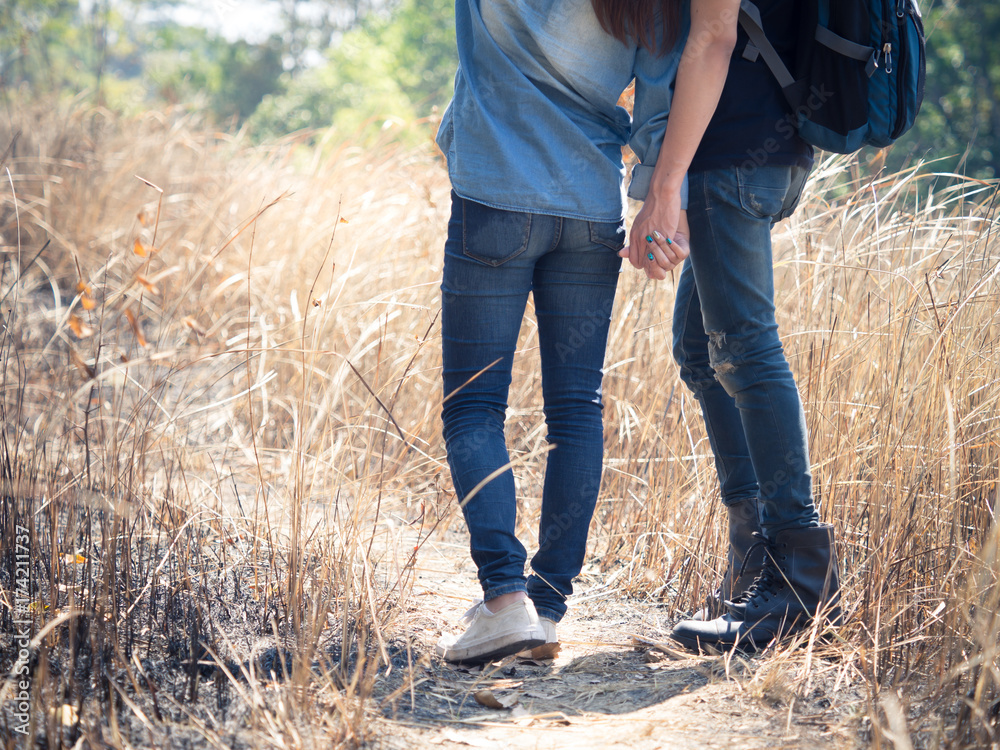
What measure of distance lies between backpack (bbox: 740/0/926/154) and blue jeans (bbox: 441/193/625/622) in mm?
393

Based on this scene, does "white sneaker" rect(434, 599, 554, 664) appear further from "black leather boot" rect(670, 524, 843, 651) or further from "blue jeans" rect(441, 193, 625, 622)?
"black leather boot" rect(670, 524, 843, 651)

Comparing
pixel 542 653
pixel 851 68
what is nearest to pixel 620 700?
pixel 542 653

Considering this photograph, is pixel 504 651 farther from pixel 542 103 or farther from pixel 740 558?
pixel 542 103

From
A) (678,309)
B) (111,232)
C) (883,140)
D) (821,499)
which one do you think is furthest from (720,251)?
(111,232)

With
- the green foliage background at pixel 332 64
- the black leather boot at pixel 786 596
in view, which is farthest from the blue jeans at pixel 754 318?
the green foliage background at pixel 332 64

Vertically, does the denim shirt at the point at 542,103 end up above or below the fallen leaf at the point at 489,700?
above

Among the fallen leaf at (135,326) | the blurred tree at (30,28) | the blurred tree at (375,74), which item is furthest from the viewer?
the blurred tree at (375,74)

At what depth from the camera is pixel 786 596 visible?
151 centimetres

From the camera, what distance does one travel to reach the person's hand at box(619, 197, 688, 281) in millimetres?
1418

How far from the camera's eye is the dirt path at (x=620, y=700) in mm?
1232

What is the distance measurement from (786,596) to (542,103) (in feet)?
3.37

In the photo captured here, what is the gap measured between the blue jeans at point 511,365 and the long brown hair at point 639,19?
1.06 ft

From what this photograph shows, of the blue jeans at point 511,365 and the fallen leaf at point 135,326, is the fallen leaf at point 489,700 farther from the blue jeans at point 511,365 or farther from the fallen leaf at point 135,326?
the fallen leaf at point 135,326

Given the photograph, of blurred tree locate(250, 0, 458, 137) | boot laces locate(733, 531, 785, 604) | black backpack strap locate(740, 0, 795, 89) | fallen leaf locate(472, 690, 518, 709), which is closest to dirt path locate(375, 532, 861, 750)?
fallen leaf locate(472, 690, 518, 709)
